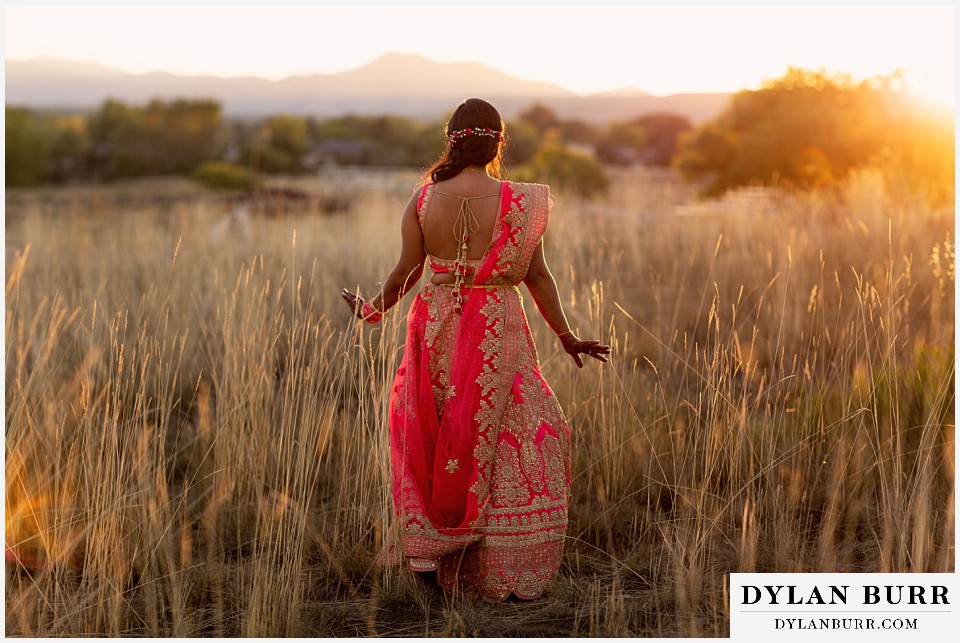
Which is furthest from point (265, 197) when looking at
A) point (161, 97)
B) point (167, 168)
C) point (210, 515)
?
point (161, 97)

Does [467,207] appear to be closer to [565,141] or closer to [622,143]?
[565,141]

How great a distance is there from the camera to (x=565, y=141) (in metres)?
52.1

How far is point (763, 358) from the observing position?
598 cm

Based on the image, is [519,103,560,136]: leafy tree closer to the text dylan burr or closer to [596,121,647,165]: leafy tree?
[596,121,647,165]: leafy tree

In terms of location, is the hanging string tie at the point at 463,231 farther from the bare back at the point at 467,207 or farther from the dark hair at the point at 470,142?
the dark hair at the point at 470,142

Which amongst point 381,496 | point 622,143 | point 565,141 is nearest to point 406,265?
point 381,496

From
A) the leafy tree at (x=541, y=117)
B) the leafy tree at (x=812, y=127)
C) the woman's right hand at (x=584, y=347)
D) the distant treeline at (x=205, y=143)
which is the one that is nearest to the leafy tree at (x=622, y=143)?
the distant treeline at (x=205, y=143)

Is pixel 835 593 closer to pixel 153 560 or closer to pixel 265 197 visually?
pixel 153 560

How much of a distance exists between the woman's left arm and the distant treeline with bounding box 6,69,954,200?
0.46 meters

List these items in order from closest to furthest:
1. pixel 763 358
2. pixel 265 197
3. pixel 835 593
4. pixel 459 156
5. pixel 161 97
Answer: pixel 459 156 < pixel 835 593 < pixel 763 358 < pixel 265 197 < pixel 161 97

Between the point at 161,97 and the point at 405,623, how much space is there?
146 feet

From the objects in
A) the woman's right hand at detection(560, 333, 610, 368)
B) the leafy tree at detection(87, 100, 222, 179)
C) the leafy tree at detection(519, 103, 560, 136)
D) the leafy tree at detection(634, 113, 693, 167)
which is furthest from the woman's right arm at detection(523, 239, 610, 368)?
the leafy tree at detection(519, 103, 560, 136)

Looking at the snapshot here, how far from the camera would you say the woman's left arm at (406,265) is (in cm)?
310

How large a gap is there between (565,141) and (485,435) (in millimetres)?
50219
